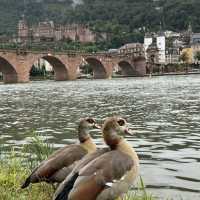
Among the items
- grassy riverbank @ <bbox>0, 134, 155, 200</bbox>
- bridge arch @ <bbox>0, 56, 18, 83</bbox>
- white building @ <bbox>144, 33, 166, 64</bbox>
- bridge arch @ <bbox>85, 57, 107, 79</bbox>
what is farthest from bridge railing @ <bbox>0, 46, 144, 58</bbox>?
grassy riverbank @ <bbox>0, 134, 155, 200</bbox>

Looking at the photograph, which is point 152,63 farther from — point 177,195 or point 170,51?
point 177,195

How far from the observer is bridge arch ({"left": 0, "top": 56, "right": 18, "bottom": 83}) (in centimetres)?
9717

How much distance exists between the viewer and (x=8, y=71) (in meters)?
101

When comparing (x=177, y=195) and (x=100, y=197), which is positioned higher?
(x=100, y=197)

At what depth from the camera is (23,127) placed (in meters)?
23.5

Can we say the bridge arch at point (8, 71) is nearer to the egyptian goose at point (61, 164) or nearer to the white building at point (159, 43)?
the white building at point (159, 43)

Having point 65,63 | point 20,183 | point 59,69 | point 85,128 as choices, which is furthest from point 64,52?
point 85,128

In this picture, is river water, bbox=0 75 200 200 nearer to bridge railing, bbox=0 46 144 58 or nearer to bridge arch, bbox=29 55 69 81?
bridge railing, bbox=0 46 144 58

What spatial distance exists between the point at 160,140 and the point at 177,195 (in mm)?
7405

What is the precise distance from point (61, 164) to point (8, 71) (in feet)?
307

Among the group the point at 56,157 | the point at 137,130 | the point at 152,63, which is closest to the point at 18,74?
the point at 152,63

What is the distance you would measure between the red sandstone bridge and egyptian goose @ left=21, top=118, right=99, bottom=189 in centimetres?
8647

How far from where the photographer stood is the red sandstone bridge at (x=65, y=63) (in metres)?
98.4

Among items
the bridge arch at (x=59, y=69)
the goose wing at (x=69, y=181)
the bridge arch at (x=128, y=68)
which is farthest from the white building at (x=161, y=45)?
the goose wing at (x=69, y=181)
